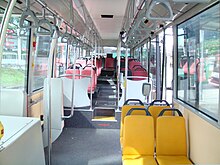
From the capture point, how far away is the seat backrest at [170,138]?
9.36ft

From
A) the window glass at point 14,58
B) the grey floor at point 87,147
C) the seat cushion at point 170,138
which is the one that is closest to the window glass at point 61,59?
the grey floor at point 87,147

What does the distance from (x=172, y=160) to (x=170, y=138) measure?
0.86 ft

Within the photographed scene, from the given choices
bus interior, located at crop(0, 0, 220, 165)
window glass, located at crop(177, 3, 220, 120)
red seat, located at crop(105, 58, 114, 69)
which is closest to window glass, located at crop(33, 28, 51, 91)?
bus interior, located at crop(0, 0, 220, 165)

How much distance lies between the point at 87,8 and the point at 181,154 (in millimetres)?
4122

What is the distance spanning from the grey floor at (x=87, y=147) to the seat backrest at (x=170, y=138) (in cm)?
98

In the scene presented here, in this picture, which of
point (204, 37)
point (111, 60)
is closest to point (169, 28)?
point (204, 37)

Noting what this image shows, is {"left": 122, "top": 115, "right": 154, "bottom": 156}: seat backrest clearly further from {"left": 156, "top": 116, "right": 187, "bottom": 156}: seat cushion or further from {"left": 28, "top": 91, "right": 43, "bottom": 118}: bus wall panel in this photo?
{"left": 28, "top": 91, "right": 43, "bottom": 118}: bus wall panel

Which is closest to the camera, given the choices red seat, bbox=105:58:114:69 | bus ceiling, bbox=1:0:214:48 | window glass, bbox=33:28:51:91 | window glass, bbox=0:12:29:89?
bus ceiling, bbox=1:0:214:48

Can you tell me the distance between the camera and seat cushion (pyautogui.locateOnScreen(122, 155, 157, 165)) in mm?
2607

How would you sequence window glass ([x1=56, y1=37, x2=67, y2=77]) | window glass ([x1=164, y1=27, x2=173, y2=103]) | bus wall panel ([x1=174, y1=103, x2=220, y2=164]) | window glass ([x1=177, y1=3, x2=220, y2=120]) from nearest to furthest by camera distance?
1. bus wall panel ([x1=174, y1=103, x2=220, y2=164])
2. window glass ([x1=177, y1=3, x2=220, y2=120])
3. window glass ([x1=164, y1=27, x2=173, y2=103])
4. window glass ([x1=56, y1=37, x2=67, y2=77])

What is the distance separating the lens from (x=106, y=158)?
377 cm

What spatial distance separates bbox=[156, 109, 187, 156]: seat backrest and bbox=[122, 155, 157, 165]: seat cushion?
0.63ft

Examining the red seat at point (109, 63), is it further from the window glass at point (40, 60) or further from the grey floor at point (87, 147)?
the grey floor at point (87, 147)

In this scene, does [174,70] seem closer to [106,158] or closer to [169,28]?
[169,28]
